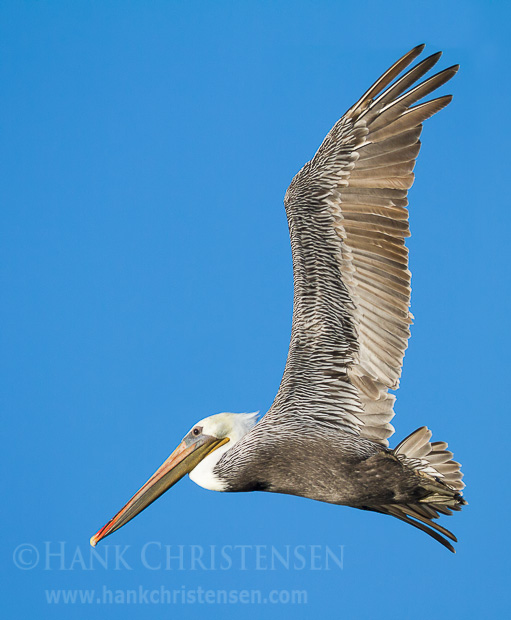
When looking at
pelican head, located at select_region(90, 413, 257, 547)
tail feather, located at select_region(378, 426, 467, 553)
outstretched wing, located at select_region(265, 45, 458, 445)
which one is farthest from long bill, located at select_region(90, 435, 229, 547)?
tail feather, located at select_region(378, 426, 467, 553)

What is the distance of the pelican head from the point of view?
6719 millimetres

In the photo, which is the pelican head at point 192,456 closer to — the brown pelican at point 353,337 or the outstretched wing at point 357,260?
the brown pelican at point 353,337

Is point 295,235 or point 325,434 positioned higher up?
point 295,235

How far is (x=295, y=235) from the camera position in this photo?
6.60 meters

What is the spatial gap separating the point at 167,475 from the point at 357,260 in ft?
6.19

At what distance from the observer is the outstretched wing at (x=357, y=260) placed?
21.1 feet

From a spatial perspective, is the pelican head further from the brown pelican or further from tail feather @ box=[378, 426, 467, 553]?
tail feather @ box=[378, 426, 467, 553]

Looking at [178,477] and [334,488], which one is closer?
[334,488]

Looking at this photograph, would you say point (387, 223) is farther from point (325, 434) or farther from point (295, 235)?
point (325, 434)

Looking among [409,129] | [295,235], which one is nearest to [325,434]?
[295,235]

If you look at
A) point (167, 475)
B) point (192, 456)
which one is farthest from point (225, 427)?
point (167, 475)

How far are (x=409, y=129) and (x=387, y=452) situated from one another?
202 centimetres

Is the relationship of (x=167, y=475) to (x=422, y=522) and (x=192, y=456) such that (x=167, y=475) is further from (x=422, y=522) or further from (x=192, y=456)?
(x=422, y=522)

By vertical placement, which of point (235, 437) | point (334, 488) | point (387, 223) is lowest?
point (334, 488)
